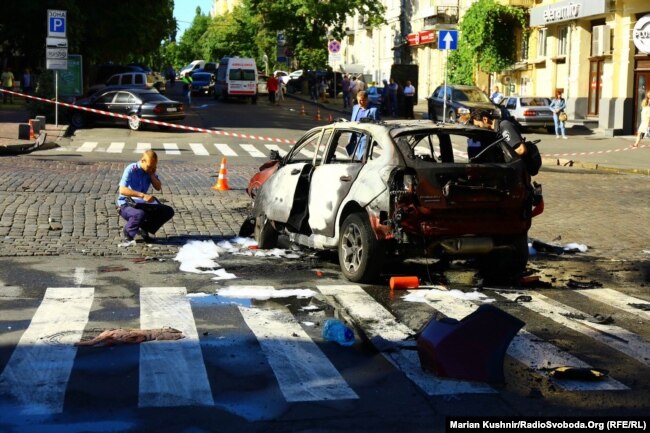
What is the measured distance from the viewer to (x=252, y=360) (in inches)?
262

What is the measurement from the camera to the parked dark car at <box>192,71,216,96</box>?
6366 cm

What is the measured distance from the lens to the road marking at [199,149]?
25719 millimetres

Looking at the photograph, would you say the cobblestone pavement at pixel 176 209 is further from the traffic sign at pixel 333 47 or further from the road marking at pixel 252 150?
the traffic sign at pixel 333 47

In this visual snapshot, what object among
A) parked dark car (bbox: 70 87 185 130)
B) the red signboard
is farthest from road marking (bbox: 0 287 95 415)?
the red signboard

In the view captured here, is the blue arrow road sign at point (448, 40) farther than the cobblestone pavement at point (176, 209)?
Yes

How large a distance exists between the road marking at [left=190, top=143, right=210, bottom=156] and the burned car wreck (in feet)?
50.5

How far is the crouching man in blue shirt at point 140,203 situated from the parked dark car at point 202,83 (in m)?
52.6

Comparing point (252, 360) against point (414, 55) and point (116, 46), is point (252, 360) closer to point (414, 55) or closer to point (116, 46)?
point (116, 46)

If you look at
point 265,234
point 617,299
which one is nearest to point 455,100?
point 265,234

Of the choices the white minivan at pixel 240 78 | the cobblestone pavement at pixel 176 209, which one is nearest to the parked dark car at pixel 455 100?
the white minivan at pixel 240 78

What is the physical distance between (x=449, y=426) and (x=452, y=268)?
18.3 feet

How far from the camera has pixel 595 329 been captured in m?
7.84

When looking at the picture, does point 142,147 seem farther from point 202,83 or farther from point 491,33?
point 202,83

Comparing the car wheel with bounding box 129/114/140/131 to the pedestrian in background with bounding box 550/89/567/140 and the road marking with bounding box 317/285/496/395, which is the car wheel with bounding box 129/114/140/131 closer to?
the pedestrian in background with bounding box 550/89/567/140
